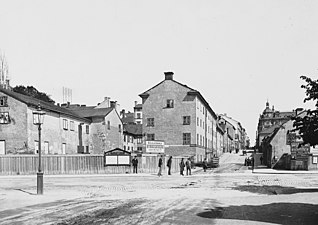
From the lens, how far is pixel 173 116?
6241 centimetres

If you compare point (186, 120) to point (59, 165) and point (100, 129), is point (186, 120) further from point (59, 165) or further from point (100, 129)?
point (59, 165)

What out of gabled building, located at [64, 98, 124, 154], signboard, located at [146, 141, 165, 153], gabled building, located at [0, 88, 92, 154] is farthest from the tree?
gabled building, located at [64, 98, 124, 154]

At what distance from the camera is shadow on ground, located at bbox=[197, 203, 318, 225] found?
12172mm

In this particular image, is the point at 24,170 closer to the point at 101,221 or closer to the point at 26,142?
the point at 26,142

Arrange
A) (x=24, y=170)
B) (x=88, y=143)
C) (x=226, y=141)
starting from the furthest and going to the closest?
(x=226, y=141), (x=88, y=143), (x=24, y=170)

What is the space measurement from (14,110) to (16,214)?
35538 mm

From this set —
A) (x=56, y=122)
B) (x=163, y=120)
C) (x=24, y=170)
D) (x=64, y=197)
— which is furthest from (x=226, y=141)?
(x=64, y=197)

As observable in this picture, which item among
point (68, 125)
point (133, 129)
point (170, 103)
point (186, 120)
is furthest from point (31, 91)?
point (186, 120)

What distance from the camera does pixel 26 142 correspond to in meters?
46.3

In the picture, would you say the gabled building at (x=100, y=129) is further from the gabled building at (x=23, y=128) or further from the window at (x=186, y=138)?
the window at (x=186, y=138)

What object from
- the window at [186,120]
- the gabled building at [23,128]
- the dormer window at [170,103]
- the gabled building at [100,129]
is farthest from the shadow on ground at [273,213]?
the gabled building at [100,129]

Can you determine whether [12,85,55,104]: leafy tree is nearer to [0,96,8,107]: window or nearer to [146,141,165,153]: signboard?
[0,96,8,107]: window

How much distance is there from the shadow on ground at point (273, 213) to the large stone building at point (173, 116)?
4536cm

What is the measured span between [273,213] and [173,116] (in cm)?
4894
